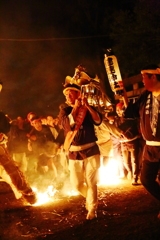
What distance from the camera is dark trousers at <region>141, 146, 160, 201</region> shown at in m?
4.40

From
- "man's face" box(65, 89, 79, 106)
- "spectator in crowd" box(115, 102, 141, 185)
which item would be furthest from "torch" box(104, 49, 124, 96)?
"spectator in crowd" box(115, 102, 141, 185)

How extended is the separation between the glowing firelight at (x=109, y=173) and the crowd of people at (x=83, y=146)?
161mm

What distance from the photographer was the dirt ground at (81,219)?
4124 millimetres

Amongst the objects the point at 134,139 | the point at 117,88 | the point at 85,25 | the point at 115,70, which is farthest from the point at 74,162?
the point at 85,25

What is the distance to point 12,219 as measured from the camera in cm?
511

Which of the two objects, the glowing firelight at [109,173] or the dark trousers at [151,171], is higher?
the dark trousers at [151,171]

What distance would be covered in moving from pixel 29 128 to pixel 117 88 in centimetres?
413

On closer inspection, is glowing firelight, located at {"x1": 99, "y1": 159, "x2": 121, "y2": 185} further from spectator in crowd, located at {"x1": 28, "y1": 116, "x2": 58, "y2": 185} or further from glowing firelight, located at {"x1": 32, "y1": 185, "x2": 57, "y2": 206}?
glowing firelight, located at {"x1": 32, "y1": 185, "x2": 57, "y2": 206}

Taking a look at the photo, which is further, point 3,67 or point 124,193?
point 3,67

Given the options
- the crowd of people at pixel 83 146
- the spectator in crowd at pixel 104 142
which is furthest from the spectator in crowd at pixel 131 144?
the spectator in crowd at pixel 104 142

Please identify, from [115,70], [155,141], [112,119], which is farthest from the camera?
[112,119]

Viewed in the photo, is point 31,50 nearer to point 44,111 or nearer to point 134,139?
point 44,111

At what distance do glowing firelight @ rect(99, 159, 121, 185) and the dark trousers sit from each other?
3.40 metres

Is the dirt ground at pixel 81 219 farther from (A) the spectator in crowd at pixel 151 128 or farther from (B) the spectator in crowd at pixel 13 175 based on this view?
(A) the spectator in crowd at pixel 151 128
